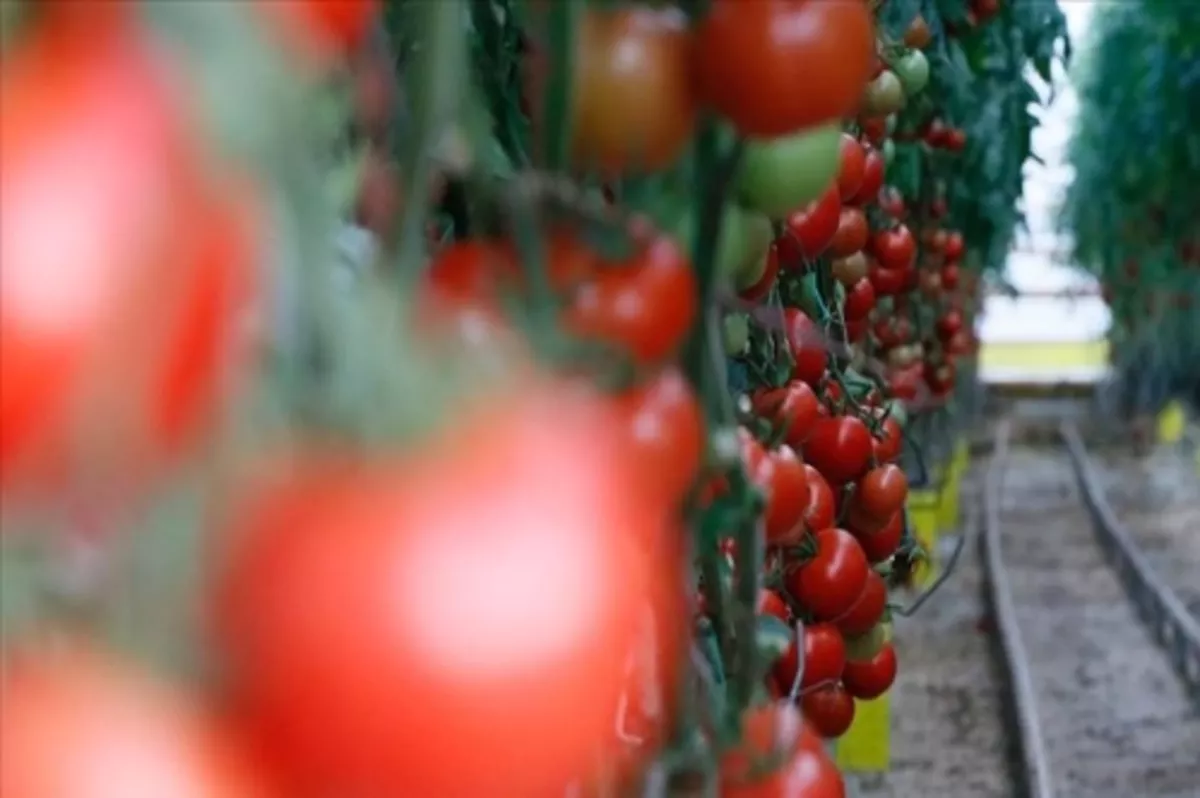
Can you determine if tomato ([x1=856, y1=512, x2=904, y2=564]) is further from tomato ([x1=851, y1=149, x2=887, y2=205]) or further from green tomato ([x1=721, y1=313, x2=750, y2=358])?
green tomato ([x1=721, y1=313, x2=750, y2=358])

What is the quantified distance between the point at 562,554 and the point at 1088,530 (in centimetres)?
668

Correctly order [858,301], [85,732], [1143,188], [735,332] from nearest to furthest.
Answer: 1. [85,732]
2. [735,332]
3. [858,301]
4. [1143,188]

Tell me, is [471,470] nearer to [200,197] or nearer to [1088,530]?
[200,197]

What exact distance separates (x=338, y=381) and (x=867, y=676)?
1.05 meters

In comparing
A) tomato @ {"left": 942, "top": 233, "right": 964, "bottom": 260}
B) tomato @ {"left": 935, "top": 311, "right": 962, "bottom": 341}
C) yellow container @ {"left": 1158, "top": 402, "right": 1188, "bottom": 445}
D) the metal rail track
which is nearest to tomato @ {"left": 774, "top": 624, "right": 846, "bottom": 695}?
the metal rail track

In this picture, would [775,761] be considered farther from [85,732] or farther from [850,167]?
[850,167]

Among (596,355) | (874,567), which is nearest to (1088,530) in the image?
(874,567)

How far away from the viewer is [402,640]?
30cm

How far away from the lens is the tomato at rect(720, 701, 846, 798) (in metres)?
0.53

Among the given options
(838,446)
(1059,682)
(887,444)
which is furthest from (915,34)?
(1059,682)

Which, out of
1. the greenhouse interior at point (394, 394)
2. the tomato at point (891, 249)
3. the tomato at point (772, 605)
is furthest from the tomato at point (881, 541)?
the greenhouse interior at point (394, 394)

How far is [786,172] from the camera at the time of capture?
1.90ft

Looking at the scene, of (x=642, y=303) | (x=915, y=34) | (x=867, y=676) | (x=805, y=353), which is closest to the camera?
(x=642, y=303)

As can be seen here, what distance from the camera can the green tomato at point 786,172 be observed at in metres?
0.57
